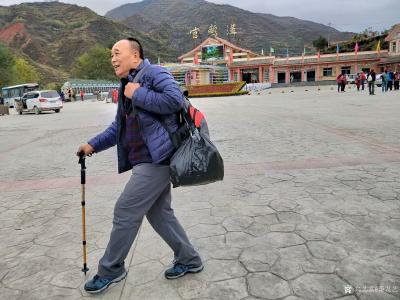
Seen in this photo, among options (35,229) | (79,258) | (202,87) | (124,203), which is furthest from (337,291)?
(202,87)

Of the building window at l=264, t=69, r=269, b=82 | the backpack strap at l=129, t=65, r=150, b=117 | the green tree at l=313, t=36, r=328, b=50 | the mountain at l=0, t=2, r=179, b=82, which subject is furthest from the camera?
the mountain at l=0, t=2, r=179, b=82

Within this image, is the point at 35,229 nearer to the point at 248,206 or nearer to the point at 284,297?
the point at 248,206

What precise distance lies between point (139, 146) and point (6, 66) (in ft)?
177

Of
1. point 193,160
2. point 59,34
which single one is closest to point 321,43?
point 193,160

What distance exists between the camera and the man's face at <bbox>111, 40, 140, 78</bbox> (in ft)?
7.59

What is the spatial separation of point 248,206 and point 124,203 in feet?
6.54

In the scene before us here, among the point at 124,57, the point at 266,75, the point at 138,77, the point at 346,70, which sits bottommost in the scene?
the point at 138,77

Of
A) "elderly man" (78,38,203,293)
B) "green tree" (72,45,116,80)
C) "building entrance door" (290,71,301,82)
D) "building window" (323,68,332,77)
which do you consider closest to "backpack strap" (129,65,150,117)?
"elderly man" (78,38,203,293)

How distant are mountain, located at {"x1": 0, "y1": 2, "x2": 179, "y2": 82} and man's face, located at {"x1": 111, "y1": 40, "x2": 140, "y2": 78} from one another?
129 metres

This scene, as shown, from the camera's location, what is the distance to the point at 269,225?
3453 mm

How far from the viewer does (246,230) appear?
337 centimetres

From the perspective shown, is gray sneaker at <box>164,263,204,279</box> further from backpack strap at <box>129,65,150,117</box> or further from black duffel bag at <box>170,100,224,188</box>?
backpack strap at <box>129,65,150,117</box>

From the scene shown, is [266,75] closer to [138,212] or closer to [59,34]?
[138,212]

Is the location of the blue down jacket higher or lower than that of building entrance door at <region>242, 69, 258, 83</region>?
lower
